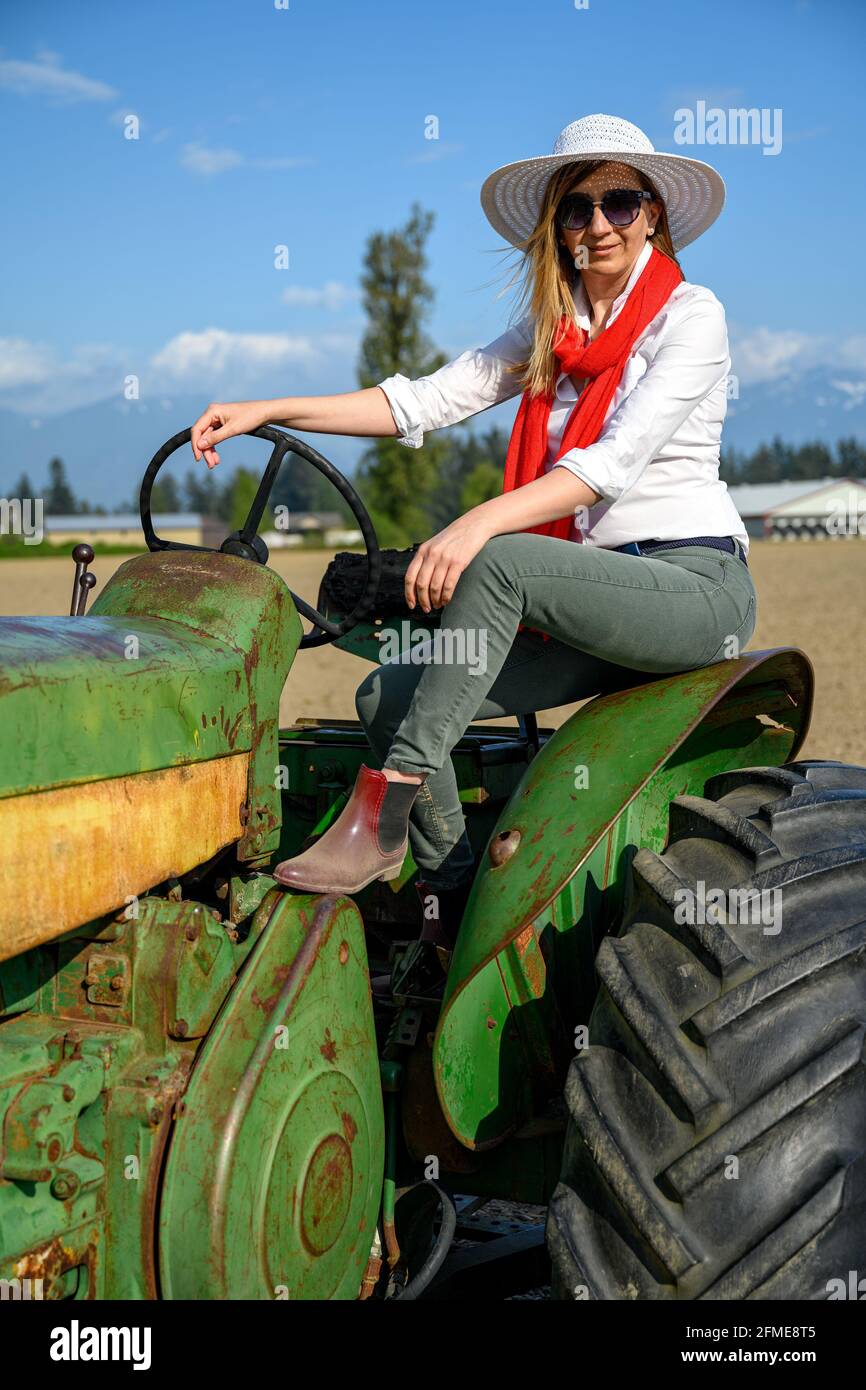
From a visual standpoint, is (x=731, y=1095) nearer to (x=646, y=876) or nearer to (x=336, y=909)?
(x=646, y=876)

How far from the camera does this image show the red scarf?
2.81m

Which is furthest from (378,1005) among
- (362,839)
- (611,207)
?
(611,207)

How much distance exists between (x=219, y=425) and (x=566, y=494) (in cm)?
78

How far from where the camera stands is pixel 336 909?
93.0 inches

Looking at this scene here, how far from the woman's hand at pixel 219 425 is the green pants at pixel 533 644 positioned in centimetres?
57

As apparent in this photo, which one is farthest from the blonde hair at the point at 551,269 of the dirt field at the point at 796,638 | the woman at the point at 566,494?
the dirt field at the point at 796,638

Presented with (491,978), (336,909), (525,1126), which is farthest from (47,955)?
(525,1126)

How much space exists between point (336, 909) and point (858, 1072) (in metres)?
0.91

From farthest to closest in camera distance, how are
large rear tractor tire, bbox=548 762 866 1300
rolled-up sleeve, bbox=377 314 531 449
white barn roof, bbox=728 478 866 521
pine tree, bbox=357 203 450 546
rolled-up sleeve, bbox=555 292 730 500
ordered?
white barn roof, bbox=728 478 866 521
pine tree, bbox=357 203 450 546
rolled-up sleeve, bbox=377 314 531 449
rolled-up sleeve, bbox=555 292 730 500
large rear tractor tire, bbox=548 762 866 1300

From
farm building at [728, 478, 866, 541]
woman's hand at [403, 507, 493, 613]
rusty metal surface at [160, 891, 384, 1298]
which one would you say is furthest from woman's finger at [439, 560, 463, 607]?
farm building at [728, 478, 866, 541]

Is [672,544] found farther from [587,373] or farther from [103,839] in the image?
[103,839]

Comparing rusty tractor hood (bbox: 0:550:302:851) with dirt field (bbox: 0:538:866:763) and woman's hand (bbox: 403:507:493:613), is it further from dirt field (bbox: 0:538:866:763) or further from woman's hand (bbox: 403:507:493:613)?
dirt field (bbox: 0:538:866:763)

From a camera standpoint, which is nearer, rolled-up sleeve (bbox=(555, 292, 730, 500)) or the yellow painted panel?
the yellow painted panel

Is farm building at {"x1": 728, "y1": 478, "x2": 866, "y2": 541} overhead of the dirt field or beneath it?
overhead
